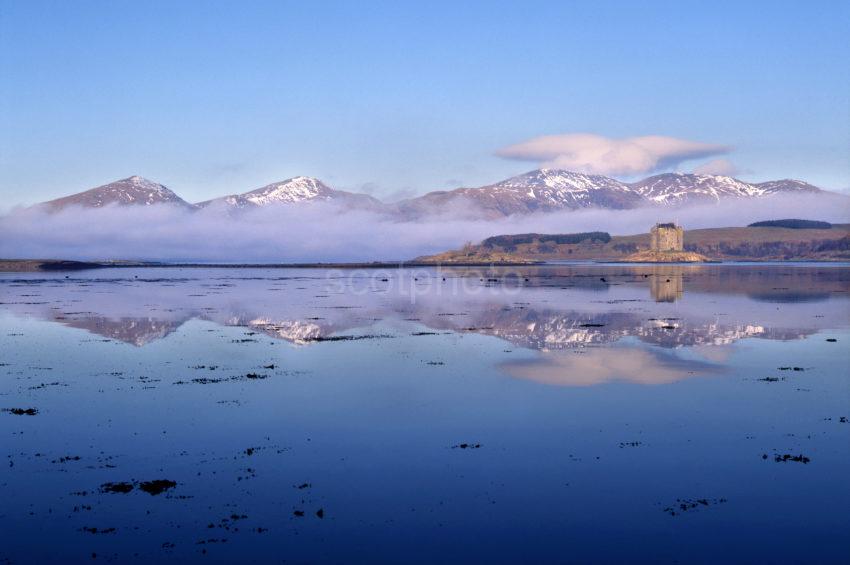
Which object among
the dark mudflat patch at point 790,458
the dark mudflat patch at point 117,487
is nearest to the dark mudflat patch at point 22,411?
the dark mudflat patch at point 117,487

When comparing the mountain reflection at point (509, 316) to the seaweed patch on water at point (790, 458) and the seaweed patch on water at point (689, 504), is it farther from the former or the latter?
the seaweed patch on water at point (689, 504)

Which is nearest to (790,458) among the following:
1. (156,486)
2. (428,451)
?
(428,451)

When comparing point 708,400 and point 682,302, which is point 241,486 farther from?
point 682,302

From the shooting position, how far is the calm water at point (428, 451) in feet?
51.4

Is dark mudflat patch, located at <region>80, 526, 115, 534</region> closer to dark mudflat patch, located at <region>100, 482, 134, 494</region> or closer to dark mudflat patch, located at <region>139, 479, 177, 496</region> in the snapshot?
dark mudflat patch, located at <region>139, 479, 177, 496</region>

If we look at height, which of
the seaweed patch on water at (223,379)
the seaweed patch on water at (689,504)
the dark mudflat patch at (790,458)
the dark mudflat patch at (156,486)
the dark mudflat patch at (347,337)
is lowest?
the seaweed patch on water at (689,504)

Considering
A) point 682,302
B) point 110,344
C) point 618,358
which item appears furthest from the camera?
point 682,302

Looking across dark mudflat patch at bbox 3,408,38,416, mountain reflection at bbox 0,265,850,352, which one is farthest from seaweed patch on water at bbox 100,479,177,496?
mountain reflection at bbox 0,265,850,352

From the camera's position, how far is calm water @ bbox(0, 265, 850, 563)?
15664 millimetres

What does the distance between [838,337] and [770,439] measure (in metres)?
31.2

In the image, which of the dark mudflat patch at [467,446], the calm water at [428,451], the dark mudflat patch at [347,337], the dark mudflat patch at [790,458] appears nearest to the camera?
the calm water at [428,451]

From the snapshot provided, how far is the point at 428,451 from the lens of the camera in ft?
72.4

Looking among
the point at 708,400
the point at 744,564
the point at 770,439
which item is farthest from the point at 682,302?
the point at 744,564

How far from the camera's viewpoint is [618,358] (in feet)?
131
